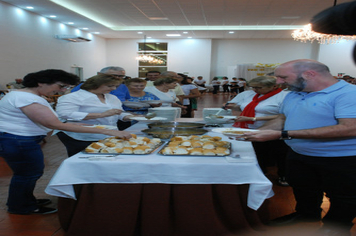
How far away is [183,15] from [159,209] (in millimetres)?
11939

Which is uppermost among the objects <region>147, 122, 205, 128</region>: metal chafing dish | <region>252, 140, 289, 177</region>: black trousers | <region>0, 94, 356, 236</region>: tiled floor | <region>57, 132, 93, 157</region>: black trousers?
<region>147, 122, 205, 128</region>: metal chafing dish

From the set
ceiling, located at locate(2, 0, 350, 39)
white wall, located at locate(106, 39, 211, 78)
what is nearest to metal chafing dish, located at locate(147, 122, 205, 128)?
ceiling, located at locate(2, 0, 350, 39)

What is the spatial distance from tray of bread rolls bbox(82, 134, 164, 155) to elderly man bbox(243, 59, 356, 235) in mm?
608

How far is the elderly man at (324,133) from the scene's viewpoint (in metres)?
1.67

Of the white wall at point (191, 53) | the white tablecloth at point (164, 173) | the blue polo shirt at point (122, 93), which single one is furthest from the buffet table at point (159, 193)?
the white wall at point (191, 53)

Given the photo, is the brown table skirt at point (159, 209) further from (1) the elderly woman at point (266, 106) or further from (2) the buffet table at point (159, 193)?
(1) the elderly woman at point (266, 106)

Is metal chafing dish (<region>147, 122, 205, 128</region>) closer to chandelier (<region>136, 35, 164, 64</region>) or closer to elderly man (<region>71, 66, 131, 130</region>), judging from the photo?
elderly man (<region>71, 66, 131, 130</region>)

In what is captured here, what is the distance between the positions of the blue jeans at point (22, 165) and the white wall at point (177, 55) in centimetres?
1812

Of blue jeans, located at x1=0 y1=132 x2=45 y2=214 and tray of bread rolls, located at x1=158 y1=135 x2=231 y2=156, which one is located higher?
tray of bread rolls, located at x1=158 y1=135 x2=231 y2=156

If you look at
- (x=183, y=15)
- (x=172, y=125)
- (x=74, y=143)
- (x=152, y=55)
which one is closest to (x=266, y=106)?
(x=172, y=125)

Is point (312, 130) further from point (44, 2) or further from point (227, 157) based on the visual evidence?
point (44, 2)

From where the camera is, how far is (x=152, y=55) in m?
20.2

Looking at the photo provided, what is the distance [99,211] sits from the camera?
1774 millimetres

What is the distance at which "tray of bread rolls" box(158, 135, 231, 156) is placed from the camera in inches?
70.5
